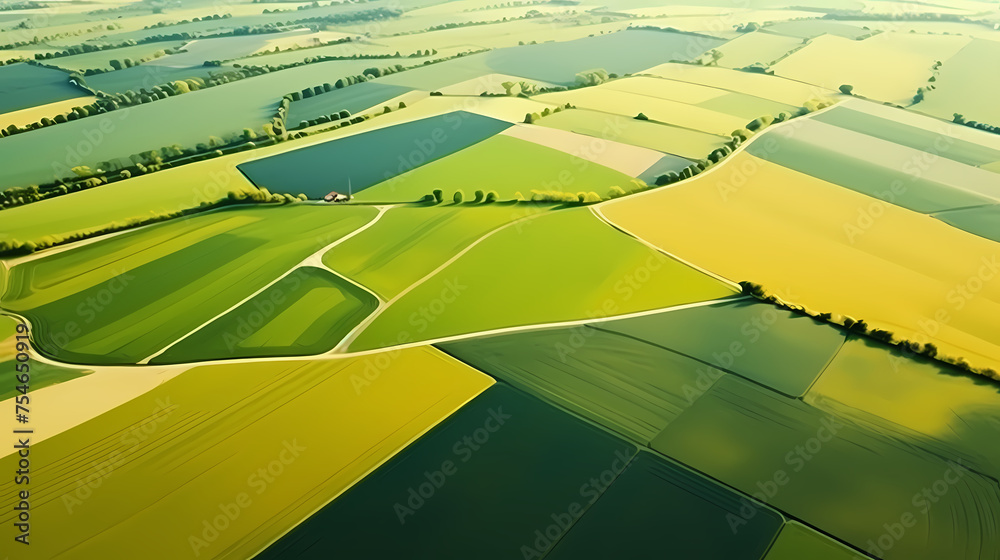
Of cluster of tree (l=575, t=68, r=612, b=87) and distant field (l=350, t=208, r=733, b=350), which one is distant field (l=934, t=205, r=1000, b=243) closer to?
distant field (l=350, t=208, r=733, b=350)

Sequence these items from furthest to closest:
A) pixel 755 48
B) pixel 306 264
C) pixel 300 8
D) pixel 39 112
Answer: pixel 300 8 < pixel 755 48 < pixel 39 112 < pixel 306 264

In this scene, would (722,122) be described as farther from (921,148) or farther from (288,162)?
(288,162)

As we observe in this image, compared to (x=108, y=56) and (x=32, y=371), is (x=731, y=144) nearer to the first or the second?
(x=32, y=371)

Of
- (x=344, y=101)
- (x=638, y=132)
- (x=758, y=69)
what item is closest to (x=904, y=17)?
(x=758, y=69)

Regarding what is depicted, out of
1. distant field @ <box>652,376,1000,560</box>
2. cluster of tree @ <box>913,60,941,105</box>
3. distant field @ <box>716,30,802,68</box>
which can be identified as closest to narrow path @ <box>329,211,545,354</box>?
distant field @ <box>652,376,1000,560</box>

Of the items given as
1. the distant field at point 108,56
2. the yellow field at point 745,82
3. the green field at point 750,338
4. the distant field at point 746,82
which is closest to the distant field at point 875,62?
the distant field at point 746,82

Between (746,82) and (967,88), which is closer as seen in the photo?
(967,88)

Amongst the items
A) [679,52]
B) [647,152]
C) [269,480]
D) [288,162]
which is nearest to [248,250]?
[288,162]
